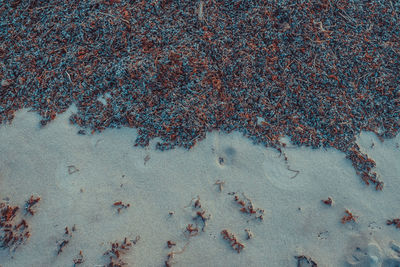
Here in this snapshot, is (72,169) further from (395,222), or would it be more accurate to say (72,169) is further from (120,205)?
(395,222)

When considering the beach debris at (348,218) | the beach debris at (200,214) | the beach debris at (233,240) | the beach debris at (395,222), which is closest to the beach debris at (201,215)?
the beach debris at (200,214)

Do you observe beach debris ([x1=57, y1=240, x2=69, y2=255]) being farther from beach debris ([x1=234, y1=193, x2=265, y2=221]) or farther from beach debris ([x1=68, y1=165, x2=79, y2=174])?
beach debris ([x1=234, y1=193, x2=265, y2=221])

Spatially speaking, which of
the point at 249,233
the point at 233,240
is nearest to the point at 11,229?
the point at 233,240

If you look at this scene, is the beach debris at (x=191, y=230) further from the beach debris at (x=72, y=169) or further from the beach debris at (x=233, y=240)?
the beach debris at (x=72, y=169)

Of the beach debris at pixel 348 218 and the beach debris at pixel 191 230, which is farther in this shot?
the beach debris at pixel 348 218

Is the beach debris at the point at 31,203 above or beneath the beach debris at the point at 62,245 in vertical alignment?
above
